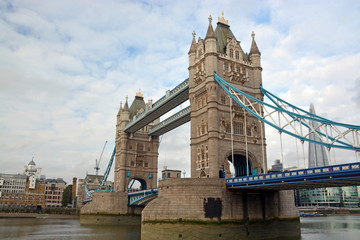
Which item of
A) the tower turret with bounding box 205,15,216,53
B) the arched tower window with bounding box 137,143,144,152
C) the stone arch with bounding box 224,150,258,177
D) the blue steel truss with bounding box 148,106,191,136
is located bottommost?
the stone arch with bounding box 224,150,258,177

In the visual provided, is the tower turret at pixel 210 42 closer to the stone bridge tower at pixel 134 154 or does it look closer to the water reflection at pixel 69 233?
the water reflection at pixel 69 233

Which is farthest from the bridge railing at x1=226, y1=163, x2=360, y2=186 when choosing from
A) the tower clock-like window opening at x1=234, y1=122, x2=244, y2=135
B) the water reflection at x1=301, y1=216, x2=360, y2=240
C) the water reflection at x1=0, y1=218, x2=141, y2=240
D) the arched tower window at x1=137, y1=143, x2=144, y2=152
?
the arched tower window at x1=137, y1=143, x2=144, y2=152

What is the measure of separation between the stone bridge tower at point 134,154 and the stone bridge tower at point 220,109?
3249cm

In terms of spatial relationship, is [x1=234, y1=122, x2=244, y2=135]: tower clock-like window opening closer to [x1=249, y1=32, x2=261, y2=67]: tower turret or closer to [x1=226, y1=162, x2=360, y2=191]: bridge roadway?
[x1=249, y1=32, x2=261, y2=67]: tower turret

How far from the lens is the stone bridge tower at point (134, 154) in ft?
244

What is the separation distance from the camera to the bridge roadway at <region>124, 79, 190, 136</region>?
53844 mm

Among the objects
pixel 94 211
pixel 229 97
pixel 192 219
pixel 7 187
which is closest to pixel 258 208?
pixel 192 219

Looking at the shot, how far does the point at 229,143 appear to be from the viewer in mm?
42688

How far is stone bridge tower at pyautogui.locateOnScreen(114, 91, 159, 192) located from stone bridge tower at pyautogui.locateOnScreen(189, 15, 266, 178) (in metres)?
32.5

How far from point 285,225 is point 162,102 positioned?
99.4 feet

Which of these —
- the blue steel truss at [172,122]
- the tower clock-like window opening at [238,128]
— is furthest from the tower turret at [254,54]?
the blue steel truss at [172,122]

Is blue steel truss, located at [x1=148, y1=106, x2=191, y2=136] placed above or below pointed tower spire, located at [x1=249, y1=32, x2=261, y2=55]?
below

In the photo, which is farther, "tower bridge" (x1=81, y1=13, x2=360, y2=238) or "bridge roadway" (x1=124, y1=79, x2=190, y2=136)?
"bridge roadway" (x1=124, y1=79, x2=190, y2=136)

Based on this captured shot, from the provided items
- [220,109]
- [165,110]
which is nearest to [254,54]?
[220,109]
